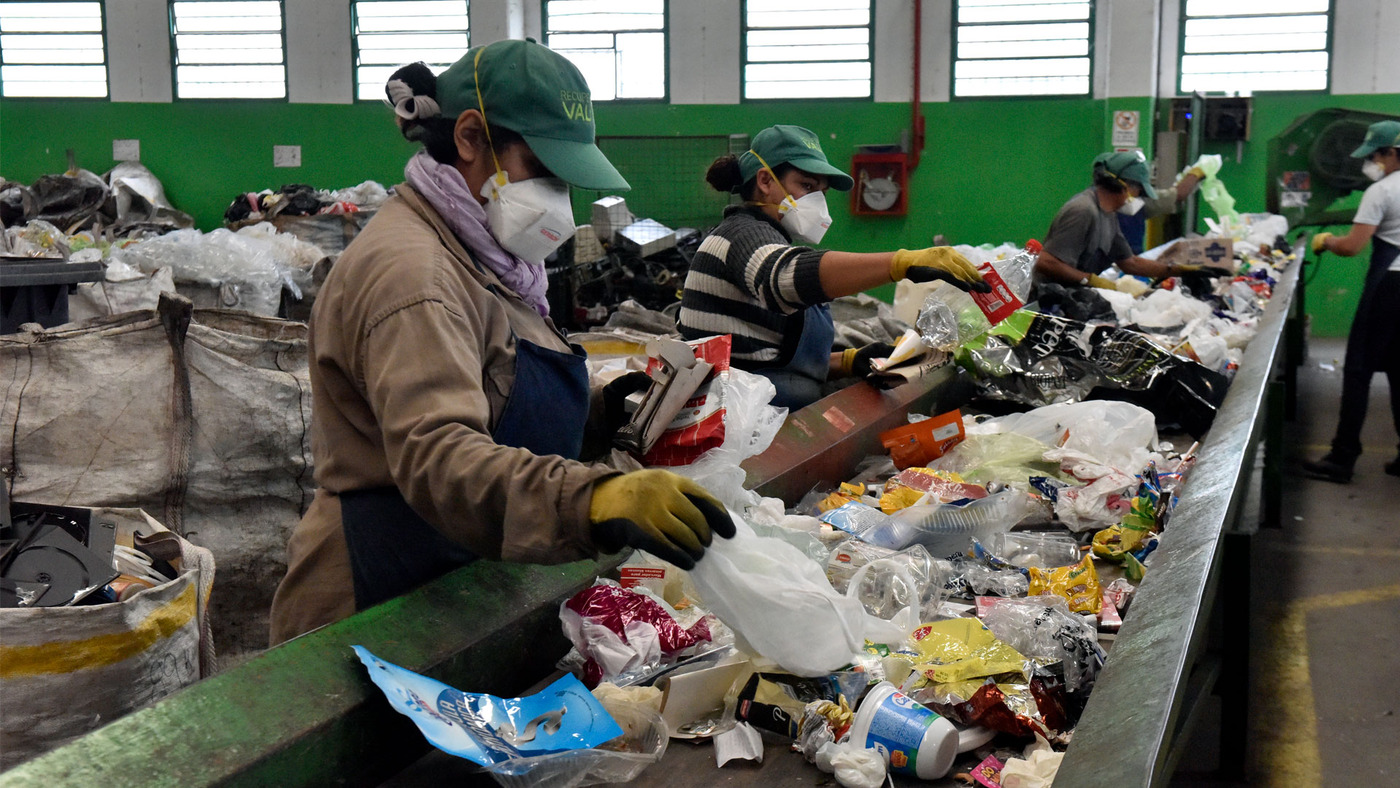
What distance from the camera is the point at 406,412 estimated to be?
1.23 meters

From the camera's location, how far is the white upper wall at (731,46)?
32.1 feet

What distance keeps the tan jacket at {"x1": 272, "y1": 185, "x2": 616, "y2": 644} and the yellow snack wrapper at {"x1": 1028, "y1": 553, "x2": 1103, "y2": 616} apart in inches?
40.1

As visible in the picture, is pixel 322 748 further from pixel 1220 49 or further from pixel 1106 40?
pixel 1220 49

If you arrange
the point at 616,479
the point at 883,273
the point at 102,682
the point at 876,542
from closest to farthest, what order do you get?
1. the point at 616,479
2. the point at 102,682
3. the point at 876,542
4. the point at 883,273

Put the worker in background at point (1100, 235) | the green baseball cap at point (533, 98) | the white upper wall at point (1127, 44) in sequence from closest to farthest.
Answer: the green baseball cap at point (533, 98) → the worker in background at point (1100, 235) → the white upper wall at point (1127, 44)

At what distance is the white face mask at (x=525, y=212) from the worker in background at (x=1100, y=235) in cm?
402

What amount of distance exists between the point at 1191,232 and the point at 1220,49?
1.90m

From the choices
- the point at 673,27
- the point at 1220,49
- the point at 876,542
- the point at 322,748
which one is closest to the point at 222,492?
the point at 876,542

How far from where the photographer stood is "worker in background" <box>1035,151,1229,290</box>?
17.3ft

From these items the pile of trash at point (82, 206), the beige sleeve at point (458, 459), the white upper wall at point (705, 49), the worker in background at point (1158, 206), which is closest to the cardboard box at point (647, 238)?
the white upper wall at point (705, 49)

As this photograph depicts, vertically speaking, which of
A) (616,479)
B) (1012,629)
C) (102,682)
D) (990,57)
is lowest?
(102,682)

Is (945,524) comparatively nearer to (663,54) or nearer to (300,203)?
(300,203)

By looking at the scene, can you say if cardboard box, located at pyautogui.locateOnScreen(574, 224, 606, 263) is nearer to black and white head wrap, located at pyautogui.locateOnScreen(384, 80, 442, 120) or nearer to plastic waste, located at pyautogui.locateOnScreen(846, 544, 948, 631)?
plastic waste, located at pyautogui.locateOnScreen(846, 544, 948, 631)

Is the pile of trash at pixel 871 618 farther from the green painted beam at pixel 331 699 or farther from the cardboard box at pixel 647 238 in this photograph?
the cardboard box at pixel 647 238
